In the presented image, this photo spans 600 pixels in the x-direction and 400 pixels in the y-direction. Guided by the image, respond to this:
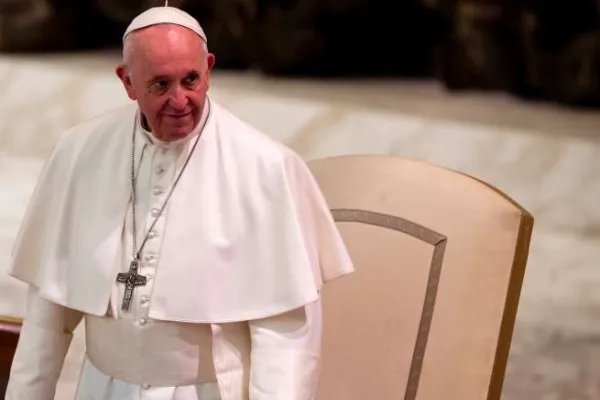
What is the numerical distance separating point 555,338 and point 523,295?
26 centimetres

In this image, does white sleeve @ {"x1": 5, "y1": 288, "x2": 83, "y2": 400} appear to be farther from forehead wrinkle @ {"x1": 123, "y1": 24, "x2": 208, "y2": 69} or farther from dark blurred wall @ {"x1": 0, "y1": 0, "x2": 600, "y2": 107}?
dark blurred wall @ {"x1": 0, "y1": 0, "x2": 600, "y2": 107}

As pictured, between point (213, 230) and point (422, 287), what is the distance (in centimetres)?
63

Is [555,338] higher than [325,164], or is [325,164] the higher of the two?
[325,164]

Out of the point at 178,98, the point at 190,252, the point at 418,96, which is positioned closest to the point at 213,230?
the point at 190,252

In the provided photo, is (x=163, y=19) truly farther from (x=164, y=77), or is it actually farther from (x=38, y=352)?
(x=38, y=352)

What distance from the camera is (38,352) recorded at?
4.99ft

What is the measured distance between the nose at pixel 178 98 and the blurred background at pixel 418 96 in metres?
1.57

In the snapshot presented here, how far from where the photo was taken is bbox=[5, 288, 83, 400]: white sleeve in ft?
4.99

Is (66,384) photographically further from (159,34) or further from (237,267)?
(159,34)

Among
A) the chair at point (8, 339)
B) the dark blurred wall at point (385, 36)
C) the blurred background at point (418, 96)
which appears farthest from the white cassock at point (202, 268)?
the dark blurred wall at point (385, 36)

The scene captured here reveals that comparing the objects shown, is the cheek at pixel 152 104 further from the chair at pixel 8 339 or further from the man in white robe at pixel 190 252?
the chair at pixel 8 339

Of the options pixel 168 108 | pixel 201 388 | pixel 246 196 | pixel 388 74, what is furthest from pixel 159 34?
pixel 388 74

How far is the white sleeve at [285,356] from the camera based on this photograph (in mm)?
1402

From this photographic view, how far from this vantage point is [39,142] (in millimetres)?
4477
